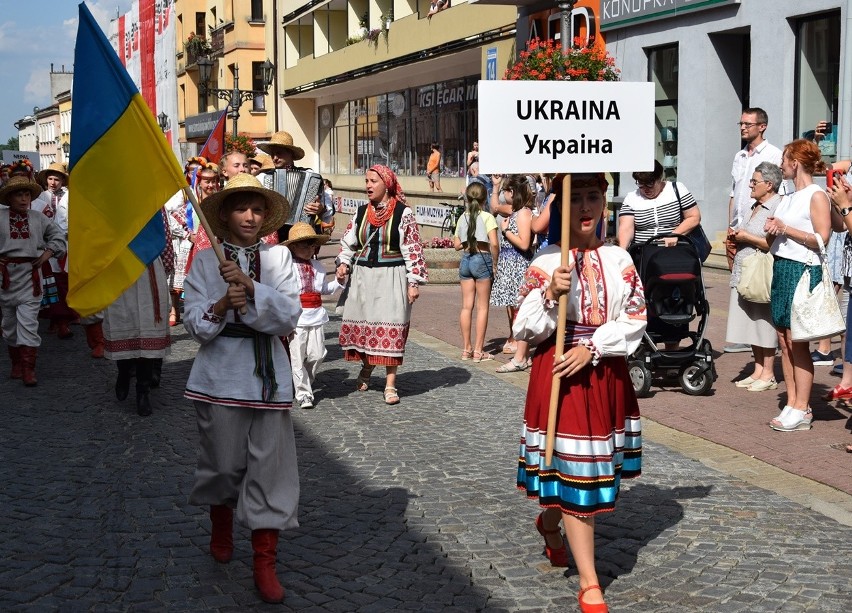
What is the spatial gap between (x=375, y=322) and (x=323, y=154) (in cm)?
3735

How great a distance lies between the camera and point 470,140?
2858 centimetres

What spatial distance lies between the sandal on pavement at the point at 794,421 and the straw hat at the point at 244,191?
428 cm

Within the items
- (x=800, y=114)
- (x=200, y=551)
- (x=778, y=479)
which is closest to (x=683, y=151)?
(x=800, y=114)

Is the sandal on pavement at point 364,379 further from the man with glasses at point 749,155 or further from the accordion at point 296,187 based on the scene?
the man with glasses at point 749,155

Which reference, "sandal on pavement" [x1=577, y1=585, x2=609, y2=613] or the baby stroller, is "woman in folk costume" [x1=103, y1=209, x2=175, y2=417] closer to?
the baby stroller

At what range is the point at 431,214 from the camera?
29828mm

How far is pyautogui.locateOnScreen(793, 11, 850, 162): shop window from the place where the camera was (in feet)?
55.3

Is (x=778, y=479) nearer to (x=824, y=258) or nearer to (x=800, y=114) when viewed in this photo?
(x=824, y=258)

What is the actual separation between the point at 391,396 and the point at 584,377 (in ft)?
15.7

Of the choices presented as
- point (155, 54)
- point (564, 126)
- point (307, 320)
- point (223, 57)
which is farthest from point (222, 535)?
point (155, 54)

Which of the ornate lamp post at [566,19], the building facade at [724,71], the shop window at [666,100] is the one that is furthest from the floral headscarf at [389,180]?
the shop window at [666,100]

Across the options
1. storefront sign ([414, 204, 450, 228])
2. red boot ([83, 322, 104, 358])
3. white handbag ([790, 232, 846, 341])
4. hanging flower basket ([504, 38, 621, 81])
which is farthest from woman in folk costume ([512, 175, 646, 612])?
storefront sign ([414, 204, 450, 228])

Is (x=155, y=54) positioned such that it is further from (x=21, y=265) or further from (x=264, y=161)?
(x=264, y=161)

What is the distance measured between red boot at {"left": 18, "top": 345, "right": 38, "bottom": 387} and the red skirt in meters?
6.94
